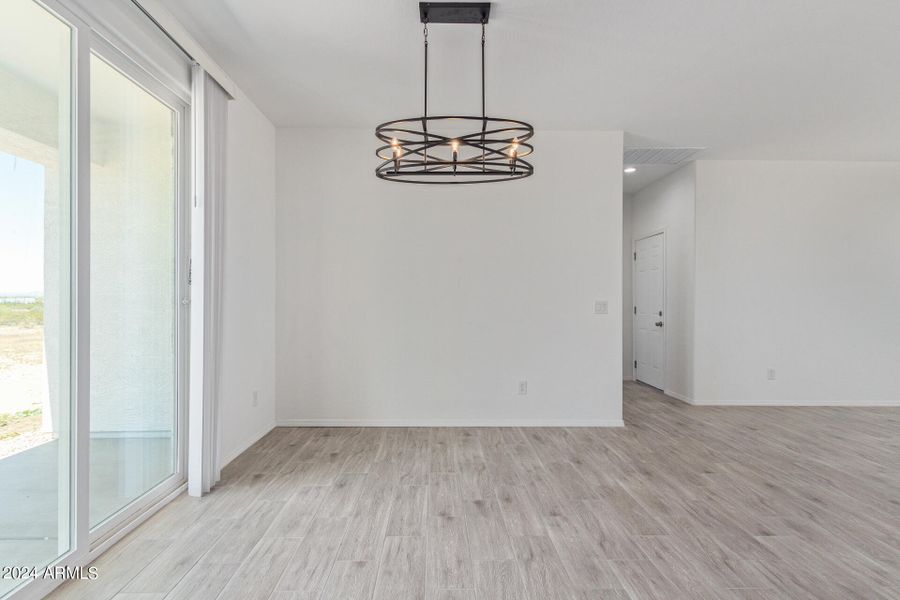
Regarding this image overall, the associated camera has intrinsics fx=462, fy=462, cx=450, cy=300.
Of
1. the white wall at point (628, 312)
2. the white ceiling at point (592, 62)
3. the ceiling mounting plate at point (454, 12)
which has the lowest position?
the white wall at point (628, 312)

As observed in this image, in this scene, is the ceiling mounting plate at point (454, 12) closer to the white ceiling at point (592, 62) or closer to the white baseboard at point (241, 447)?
the white ceiling at point (592, 62)

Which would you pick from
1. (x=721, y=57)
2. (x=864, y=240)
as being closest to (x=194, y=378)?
(x=721, y=57)

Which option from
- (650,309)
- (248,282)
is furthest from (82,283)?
(650,309)

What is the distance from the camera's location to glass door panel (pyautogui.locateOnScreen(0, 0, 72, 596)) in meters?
1.73

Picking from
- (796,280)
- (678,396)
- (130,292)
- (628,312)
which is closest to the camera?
(130,292)

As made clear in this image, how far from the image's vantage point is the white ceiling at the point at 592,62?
8.66 ft

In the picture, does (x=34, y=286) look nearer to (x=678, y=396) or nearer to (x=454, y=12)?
(x=454, y=12)

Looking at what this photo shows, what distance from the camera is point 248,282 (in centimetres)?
385

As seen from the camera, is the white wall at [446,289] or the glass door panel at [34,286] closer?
the glass door panel at [34,286]

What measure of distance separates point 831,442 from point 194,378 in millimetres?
5117

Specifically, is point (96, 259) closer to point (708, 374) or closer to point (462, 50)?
point (462, 50)

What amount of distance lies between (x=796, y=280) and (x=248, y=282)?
6.03m

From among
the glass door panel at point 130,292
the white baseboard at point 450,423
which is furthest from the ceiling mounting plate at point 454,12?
the white baseboard at point 450,423

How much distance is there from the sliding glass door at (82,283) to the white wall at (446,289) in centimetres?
161
